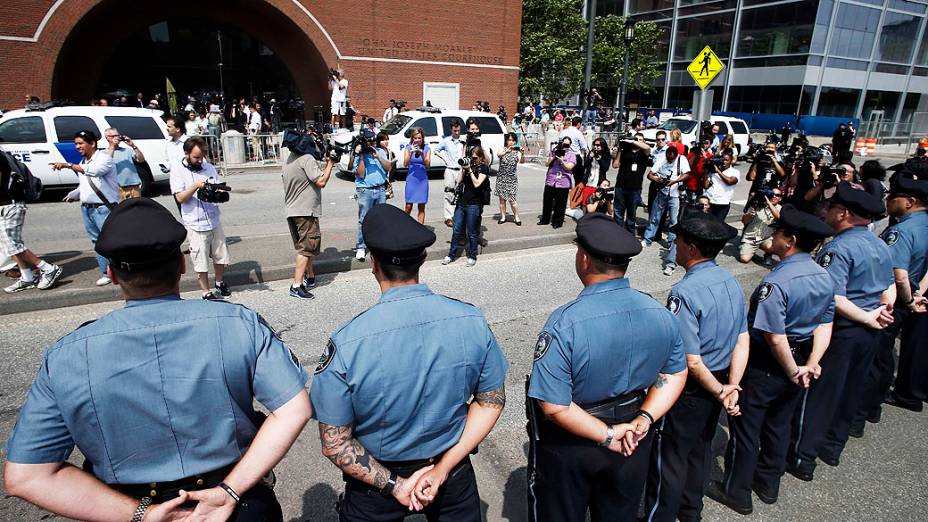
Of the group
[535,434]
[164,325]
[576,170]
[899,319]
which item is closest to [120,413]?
[164,325]

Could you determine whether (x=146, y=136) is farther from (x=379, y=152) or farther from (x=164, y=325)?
(x=164, y=325)

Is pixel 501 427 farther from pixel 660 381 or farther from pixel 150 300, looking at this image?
pixel 150 300

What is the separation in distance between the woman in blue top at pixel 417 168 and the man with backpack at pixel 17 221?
4.77 metres

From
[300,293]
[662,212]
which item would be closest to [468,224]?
[300,293]

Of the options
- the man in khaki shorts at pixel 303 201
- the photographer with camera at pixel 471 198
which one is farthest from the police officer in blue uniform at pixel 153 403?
the photographer with camera at pixel 471 198

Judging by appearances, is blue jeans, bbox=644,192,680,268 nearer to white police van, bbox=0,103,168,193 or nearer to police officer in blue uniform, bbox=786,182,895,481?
police officer in blue uniform, bbox=786,182,895,481

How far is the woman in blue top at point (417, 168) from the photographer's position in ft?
26.9

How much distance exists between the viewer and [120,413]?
1.71 meters

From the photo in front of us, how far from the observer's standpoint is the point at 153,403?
173 cm

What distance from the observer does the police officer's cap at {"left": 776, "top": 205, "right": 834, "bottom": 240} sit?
3072 mm

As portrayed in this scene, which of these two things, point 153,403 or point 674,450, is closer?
point 153,403

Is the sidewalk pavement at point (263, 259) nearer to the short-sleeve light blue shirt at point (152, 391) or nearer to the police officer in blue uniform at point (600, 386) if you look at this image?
the short-sleeve light blue shirt at point (152, 391)

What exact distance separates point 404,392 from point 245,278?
5714 millimetres

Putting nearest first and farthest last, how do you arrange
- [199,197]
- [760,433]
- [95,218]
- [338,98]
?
[760,433]
[199,197]
[95,218]
[338,98]
